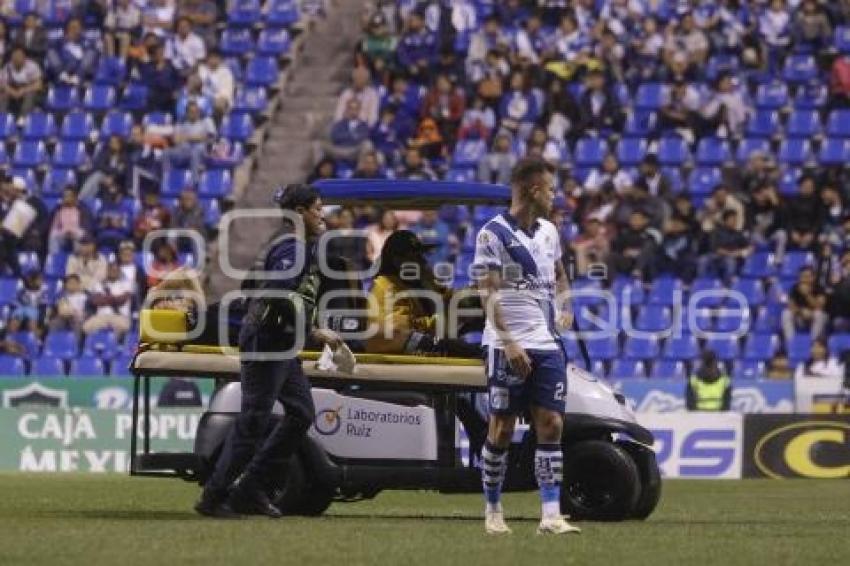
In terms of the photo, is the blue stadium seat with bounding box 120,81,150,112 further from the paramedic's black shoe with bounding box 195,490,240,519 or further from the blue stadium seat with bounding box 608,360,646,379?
the paramedic's black shoe with bounding box 195,490,240,519

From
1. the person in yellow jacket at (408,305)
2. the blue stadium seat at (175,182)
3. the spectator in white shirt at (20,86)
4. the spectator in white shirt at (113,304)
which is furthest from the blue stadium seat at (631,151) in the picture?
the person in yellow jacket at (408,305)

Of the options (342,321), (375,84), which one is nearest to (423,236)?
(375,84)

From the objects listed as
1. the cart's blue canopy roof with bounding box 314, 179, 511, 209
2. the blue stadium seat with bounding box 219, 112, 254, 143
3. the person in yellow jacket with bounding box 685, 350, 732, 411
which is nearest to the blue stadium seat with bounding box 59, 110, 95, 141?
the blue stadium seat with bounding box 219, 112, 254, 143

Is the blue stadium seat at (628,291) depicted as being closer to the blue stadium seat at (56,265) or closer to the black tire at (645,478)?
the blue stadium seat at (56,265)

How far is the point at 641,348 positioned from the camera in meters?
27.2

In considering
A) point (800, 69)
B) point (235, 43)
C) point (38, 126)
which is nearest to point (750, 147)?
point (800, 69)

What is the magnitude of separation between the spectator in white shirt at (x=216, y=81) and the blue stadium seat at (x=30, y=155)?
236cm

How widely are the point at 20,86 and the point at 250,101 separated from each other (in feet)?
10.9

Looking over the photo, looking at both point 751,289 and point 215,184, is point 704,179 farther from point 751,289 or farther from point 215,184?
point 215,184

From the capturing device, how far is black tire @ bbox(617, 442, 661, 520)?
1491 centimetres

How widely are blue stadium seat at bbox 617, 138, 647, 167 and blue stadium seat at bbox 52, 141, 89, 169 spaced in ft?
23.7

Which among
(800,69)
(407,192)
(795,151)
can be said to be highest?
(800,69)

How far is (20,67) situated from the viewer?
108 feet

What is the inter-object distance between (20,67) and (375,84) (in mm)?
5187
